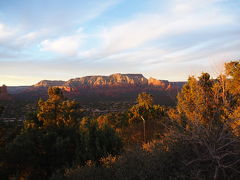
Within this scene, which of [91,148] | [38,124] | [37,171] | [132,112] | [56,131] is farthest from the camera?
[132,112]

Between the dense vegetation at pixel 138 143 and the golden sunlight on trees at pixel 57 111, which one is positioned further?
the golden sunlight on trees at pixel 57 111

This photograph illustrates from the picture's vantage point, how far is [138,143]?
8.66 meters

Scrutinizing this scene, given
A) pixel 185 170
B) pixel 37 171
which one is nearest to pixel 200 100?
pixel 185 170

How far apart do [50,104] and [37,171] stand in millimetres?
7079

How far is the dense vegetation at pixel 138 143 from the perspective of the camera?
15.4 ft

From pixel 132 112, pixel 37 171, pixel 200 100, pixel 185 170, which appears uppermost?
pixel 200 100

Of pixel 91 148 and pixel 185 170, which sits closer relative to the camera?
pixel 185 170

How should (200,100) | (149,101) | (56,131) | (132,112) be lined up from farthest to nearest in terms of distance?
(149,101) → (132,112) → (56,131) → (200,100)

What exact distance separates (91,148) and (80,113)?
8.96 meters

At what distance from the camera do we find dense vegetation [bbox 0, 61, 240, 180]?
469 centimetres

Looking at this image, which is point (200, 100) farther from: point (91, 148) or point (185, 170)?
point (91, 148)

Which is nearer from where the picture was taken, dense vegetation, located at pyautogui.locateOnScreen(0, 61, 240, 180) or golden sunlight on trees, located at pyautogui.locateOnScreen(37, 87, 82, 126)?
dense vegetation, located at pyautogui.locateOnScreen(0, 61, 240, 180)

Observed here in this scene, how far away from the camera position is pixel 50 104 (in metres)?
18.8

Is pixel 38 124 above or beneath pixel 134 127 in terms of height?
above
